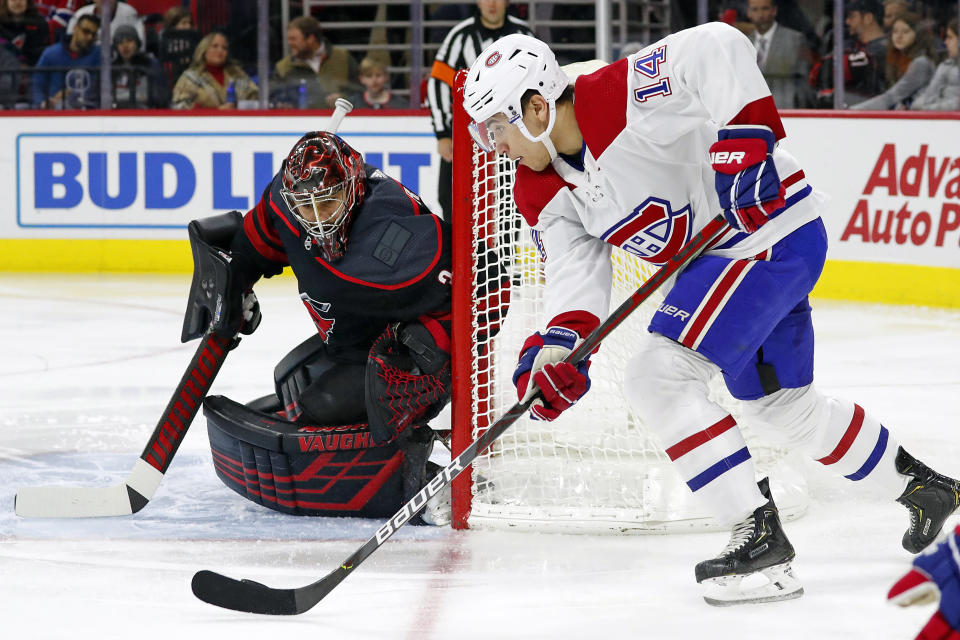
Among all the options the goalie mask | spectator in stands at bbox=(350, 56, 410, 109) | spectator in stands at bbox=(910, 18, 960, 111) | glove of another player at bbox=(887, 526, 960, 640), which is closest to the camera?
A: glove of another player at bbox=(887, 526, 960, 640)

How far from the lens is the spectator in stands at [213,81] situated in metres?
6.56

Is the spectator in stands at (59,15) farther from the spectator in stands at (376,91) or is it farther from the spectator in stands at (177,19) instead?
the spectator in stands at (376,91)

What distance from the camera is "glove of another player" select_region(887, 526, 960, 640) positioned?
118 cm

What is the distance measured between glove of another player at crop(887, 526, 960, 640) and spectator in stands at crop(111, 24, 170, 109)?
592 cm

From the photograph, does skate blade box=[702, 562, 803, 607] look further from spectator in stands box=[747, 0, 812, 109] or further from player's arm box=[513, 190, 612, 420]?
spectator in stands box=[747, 0, 812, 109]

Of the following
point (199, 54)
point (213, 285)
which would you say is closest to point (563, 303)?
point (213, 285)

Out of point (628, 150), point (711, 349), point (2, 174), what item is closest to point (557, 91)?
point (628, 150)

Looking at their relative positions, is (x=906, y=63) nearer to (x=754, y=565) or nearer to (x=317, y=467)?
(x=317, y=467)

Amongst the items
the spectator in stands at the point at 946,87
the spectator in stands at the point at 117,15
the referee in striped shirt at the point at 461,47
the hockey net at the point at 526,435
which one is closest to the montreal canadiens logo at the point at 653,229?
the hockey net at the point at 526,435

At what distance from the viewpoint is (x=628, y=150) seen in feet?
6.75

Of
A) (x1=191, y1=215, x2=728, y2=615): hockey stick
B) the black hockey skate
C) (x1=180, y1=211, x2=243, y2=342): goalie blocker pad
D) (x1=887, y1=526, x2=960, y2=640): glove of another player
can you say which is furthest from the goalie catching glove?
(x1=887, y1=526, x2=960, y2=640): glove of another player

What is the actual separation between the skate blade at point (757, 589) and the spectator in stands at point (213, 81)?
4.99 metres

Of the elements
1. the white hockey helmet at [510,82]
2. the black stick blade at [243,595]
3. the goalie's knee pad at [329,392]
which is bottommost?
the black stick blade at [243,595]

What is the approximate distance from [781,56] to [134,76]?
3245mm
